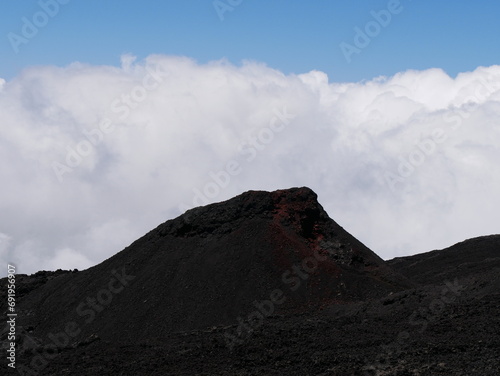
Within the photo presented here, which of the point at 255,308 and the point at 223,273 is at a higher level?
the point at 223,273

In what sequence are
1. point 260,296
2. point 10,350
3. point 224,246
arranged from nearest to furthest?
1. point 10,350
2. point 260,296
3. point 224,246

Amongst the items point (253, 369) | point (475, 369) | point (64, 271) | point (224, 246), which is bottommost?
point (475, 369)

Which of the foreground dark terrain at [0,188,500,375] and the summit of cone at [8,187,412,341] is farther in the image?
the summit of cone at [8,187,412,341]

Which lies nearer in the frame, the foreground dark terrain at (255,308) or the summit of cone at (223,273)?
the foreground dark terrain at (255,308)

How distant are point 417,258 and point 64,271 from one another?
83.5ft

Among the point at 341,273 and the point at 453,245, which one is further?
the point at 453,245

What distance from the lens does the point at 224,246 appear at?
31875 mm

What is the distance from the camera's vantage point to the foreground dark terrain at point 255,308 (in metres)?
21.0

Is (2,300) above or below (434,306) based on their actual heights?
above

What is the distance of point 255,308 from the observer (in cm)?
2827

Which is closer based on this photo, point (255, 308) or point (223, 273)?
point (255, 308)

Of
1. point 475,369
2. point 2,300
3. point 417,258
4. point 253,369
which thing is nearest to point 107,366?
point 253,369

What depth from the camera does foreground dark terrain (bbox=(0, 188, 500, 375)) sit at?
21.0 meters

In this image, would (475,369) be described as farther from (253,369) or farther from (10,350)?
(10,350)
